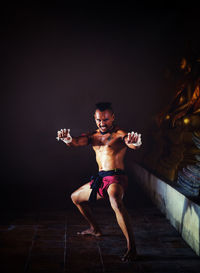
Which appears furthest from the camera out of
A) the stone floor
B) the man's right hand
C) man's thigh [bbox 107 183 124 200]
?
the man's right hand

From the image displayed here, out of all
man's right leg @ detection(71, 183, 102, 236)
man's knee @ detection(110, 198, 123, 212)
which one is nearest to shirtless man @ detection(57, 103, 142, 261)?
man's right leg @ detection(71, 183, 102, 236)

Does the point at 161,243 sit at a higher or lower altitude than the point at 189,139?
lower

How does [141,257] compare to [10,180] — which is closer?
[141,257]

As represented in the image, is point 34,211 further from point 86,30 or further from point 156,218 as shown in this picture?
point 86,30

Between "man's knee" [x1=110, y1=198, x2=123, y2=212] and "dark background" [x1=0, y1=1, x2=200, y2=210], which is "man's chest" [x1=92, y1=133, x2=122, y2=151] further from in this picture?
"dark background" [x1=0, y1=1, x2=200, y2=210]

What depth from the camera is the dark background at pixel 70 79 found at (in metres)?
9.16

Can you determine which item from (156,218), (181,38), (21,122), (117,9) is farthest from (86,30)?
(156,218)

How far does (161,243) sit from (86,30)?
7.07 m

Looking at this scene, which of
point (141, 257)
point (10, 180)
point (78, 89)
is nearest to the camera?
point (141, 257)

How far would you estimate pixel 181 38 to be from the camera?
8.31 meters

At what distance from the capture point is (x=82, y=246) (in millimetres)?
3529

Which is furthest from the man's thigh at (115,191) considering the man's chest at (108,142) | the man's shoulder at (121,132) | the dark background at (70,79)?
the dark background at (70,79)

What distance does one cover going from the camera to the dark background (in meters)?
9.16

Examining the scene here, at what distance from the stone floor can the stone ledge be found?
0.34 ft
